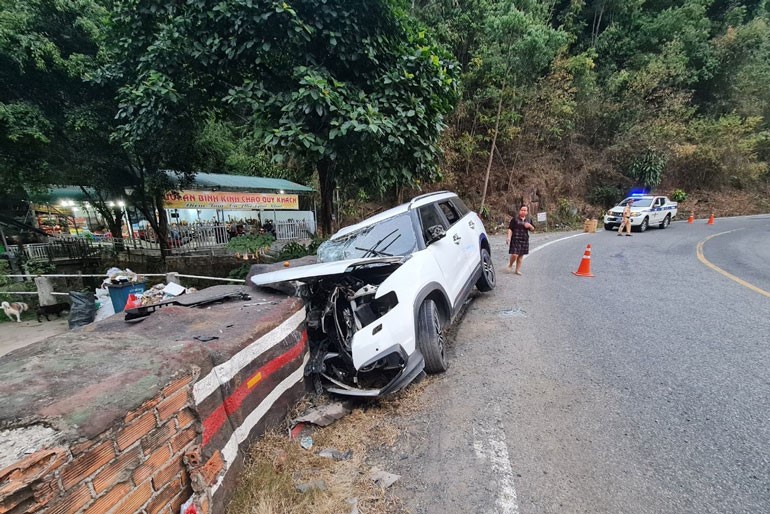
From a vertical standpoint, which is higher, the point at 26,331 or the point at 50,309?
the point at 50,309

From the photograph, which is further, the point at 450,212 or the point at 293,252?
the point at 293,252

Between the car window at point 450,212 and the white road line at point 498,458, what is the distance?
2954 millimetres

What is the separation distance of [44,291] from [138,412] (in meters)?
10.5

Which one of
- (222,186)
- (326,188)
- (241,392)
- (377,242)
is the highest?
(222,186)

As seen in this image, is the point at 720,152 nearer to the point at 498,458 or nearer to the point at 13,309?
the point at 498,458

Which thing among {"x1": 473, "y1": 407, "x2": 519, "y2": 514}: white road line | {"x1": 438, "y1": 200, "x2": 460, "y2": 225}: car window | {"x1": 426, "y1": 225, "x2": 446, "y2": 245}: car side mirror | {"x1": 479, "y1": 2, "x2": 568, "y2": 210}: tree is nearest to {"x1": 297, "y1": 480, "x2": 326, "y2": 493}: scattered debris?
{"x1": 473, "y1": 407, "x2": 519, "y2": 514}: white road line

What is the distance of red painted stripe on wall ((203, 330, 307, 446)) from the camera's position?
73.1 inches

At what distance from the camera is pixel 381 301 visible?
10.3 ft

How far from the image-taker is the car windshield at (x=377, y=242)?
3850 mm

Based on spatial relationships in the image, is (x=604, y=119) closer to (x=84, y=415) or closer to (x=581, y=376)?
(x=581, y=376)

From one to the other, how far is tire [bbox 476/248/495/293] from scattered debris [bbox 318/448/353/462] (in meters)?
3.92

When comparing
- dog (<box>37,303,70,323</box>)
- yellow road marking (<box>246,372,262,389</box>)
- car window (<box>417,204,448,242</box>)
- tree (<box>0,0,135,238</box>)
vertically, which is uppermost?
tree (<box>0,0,135,238</box>)

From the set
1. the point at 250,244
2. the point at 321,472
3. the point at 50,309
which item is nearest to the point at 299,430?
the point at 321,472

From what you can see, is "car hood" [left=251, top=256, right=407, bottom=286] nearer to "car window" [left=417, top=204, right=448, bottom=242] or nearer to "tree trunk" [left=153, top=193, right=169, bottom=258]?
"car window" [left=417, top=204, right=448, bottom=242]
